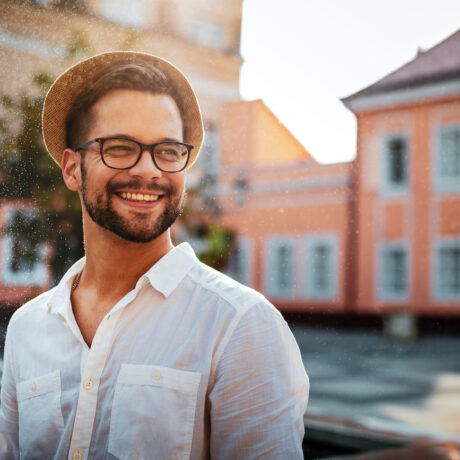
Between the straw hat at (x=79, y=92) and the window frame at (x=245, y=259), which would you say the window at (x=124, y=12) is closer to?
the straw hat at (x=79, y=92)

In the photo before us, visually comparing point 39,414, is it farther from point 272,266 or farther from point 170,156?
point 272,266

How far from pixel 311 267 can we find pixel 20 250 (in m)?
0.53

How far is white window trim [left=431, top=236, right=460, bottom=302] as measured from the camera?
86.3 inches

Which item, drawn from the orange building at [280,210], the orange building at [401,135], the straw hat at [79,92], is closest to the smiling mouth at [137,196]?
the straw hat at [79,92]

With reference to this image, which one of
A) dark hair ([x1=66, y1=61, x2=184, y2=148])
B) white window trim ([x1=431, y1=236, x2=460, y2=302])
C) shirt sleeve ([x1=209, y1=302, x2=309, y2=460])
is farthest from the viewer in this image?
white window trim ([x1=431, y1=236, x2=460, y2=302])

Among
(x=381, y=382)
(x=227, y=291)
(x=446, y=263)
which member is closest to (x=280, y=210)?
(x=227, y=291)

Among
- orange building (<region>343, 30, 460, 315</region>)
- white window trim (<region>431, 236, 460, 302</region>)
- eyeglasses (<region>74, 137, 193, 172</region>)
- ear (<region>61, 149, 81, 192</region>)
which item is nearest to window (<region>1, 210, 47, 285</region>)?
ear (<region>61, 149, 81, 192</region>)

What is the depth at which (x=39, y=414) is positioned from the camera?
107cm

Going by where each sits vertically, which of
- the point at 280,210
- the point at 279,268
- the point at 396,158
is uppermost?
the point at 396,158

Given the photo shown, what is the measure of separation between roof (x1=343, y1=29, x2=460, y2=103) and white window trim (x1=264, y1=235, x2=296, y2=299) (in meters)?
0.29

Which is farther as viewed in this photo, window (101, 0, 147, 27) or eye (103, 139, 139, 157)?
window (101, 0, 147, 27)

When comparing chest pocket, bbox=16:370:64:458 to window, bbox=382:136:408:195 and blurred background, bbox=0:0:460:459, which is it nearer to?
blurred background, bbox=0:0:460:459

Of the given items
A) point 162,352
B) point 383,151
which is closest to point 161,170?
point 162,352

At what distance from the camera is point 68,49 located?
122 centimetres
